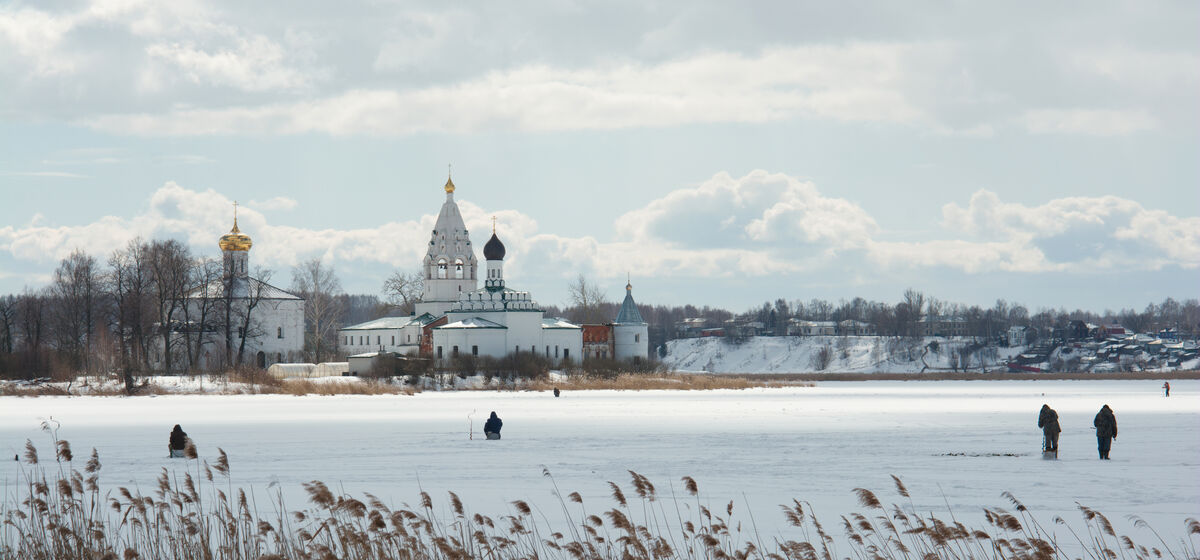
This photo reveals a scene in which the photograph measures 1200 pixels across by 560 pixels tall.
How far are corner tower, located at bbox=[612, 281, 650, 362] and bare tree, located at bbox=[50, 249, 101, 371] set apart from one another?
3026 cm

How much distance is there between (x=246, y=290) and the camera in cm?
7319

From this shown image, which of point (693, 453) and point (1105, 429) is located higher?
point (1105, 429)

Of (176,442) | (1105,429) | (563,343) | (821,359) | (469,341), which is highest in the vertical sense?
(469,341)

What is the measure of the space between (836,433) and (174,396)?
31122 millimetres

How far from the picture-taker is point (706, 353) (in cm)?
14425

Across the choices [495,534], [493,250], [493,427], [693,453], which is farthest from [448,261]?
[495,534]

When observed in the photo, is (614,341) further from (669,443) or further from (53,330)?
(669,443)

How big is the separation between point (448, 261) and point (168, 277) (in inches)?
794

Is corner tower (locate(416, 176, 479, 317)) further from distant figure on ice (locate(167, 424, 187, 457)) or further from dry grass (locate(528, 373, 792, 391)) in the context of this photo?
distant figure on ice (locate(167, 424, 187, 457))

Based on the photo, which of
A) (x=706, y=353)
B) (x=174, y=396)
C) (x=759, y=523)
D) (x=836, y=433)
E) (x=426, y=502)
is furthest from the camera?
(x=706, y=353)

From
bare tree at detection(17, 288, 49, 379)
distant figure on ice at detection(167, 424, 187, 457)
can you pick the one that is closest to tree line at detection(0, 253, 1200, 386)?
bare tree at detection(17, 288, 49, 379)

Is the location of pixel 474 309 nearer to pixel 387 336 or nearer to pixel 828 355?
pixel 387 336

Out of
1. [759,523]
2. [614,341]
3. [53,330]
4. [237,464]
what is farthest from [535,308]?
[759,523]

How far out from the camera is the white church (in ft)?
236
